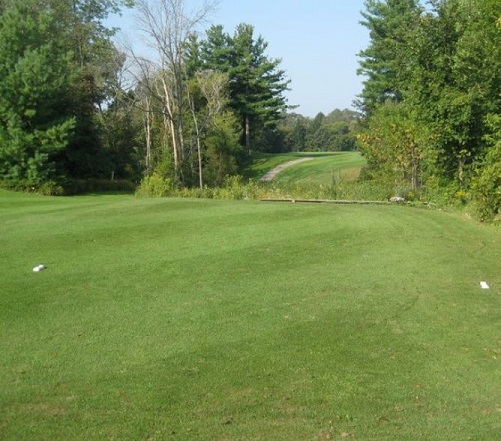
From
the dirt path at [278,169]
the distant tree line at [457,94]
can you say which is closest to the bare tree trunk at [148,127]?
the dirt path at [278,169]

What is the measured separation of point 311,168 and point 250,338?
41.2m

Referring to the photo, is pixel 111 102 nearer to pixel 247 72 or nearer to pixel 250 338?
pixel 247 72

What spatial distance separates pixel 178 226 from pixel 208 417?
9328 millimetres

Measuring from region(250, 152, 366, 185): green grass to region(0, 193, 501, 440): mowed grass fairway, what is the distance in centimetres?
2871

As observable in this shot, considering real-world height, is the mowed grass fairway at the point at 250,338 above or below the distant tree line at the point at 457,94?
below

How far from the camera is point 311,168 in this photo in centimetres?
4675

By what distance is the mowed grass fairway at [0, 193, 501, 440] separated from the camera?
4430 millimetres

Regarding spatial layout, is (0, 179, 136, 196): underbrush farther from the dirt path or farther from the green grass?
the dirt path

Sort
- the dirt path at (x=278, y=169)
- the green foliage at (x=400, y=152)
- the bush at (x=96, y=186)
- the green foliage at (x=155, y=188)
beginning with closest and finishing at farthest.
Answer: the green foliage at (x=400, y=152), the green foliage at (x=155, y=188), the bush at (x=96, y=186), the dirt path at (x=278, y=169)

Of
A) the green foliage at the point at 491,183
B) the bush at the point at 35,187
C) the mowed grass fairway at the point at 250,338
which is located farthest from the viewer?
the bush at the point at 35,187

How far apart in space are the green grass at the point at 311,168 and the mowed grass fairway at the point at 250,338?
1130 inches

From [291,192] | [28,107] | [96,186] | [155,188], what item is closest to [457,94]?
[291,192]

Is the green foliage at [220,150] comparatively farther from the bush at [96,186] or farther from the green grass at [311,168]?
the bush at [96,186]

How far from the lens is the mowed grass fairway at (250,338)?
14.5 ft
